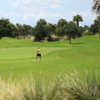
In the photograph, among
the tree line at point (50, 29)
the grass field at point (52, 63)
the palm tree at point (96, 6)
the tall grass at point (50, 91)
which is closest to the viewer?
the tall grass at point (50, 91)

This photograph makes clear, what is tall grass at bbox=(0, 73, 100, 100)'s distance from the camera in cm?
540

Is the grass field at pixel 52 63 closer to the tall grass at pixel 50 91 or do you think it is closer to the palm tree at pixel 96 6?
the tall grass at pixel 50 91

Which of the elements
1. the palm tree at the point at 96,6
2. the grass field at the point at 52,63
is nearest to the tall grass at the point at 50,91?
the grass field at the point at 52,63

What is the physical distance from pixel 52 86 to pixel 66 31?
7007 centimetres

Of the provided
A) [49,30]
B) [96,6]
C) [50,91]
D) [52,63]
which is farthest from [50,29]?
[50,91]

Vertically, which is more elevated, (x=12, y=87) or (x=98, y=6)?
(x=98, y=6)

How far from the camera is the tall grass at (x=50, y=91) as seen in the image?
5.40 metres

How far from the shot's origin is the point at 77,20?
93.6m

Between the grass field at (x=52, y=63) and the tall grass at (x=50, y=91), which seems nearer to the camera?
the tall grass at (x=50, y=91)

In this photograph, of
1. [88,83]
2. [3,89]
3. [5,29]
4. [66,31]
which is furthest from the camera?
[5,29]

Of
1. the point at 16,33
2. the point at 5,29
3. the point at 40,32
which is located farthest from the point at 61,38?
the point at 16,33

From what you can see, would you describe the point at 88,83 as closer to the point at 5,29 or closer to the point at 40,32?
the point at 40,32

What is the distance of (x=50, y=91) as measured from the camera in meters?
5.52

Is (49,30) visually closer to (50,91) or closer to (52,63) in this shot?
(52,63)
